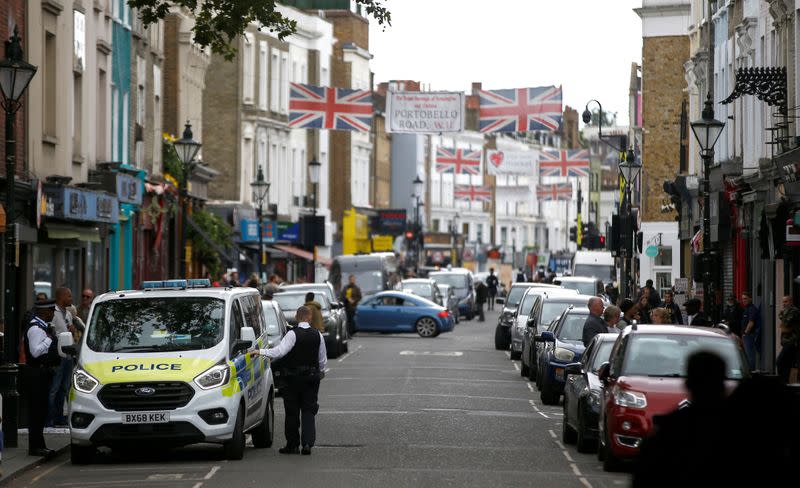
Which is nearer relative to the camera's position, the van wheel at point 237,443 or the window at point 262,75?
the van wheel at point 237,443

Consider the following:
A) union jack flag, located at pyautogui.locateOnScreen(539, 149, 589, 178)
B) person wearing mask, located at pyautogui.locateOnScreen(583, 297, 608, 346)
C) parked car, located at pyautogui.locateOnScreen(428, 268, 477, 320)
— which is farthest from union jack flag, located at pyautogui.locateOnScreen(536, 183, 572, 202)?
person wearing mask, located at pyautogui.locateOnScreen(583, 297, 608, 346)

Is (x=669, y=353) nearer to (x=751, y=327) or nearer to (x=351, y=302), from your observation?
(x=751, y=327)

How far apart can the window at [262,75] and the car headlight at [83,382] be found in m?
54.2

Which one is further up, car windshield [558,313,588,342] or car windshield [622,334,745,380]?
car windshield [622,334,745,380]

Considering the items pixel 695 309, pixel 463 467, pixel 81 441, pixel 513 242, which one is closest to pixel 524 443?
pixel 463 467

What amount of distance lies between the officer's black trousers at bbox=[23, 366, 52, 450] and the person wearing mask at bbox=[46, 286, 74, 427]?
38.4 inches

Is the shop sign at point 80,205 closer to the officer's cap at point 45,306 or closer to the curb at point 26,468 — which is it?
the officer's cap at point 45,306

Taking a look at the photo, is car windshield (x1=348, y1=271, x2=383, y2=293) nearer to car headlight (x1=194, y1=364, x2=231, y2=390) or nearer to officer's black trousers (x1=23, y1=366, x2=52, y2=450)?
officer's black trousers (x1=23, y1=366, x2=52, y2=450)

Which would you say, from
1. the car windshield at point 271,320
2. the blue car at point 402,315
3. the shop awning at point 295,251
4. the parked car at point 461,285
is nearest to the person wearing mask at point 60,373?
the car windshield at point 271,320

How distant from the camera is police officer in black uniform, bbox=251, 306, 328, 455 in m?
18.9

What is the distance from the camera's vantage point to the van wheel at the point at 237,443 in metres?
18.1

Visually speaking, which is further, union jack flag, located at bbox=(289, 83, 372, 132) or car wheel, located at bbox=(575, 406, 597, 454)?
union jack flag, located at bbox=(289, 83, 372, 132)

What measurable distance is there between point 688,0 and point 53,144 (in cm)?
3285

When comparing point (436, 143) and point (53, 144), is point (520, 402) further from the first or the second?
point (436, 143)
